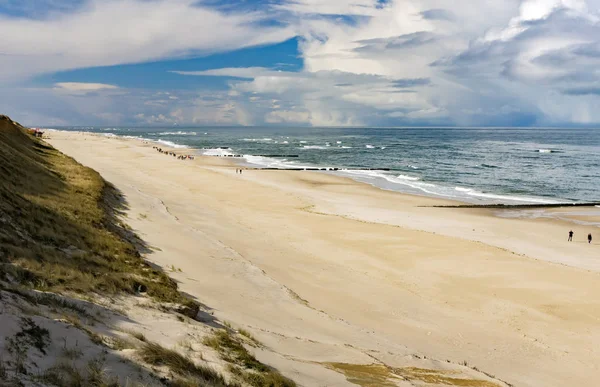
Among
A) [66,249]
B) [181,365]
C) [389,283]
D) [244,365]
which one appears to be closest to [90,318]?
[181,365]

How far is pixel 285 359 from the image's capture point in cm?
962

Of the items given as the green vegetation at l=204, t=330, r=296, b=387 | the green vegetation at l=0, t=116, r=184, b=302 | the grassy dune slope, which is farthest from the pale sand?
the green vegetation at l=0, t=116, r=184, b=302

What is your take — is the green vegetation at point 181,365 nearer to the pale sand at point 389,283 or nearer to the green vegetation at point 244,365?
the green vegetation at point 244,365

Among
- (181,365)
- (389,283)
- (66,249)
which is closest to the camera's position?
(181,365)

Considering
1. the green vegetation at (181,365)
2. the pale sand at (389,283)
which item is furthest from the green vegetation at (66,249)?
the green vegetation at (181,365)

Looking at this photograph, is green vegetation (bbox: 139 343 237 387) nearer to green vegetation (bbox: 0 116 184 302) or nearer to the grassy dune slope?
the grassy dune slope

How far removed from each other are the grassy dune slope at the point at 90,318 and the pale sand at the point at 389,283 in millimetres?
1446

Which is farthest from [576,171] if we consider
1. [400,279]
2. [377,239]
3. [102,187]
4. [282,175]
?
[102,187]

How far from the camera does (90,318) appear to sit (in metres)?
8.57

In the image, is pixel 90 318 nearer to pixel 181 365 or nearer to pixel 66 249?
pixel 181 365

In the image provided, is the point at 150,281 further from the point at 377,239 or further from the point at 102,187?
the point at 102,187

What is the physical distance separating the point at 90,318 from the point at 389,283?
1267 cm

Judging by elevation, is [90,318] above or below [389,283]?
above

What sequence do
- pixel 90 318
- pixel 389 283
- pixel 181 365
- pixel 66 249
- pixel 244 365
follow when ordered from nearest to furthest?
pixel 181 365
pixel 244 365
pixel 90 318
pixel 66 249
pixel 389 283
